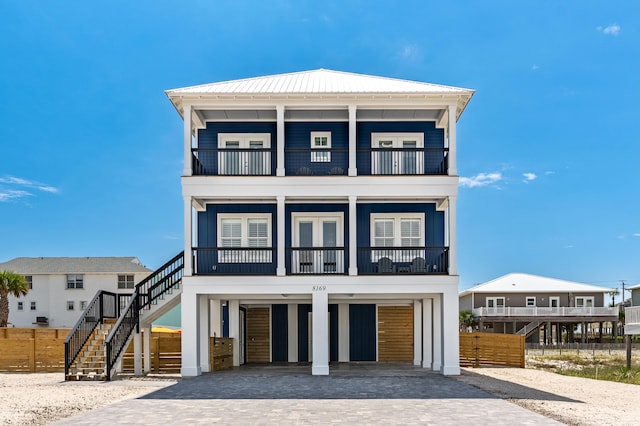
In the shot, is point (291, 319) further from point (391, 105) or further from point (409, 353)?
point (391, 105)

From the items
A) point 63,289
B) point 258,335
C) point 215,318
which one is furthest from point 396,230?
point 63,289

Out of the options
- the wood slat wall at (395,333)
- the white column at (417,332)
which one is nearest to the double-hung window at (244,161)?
the wood slat wall at (395,333)

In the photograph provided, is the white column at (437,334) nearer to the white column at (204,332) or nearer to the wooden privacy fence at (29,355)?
the white column at (204,332)

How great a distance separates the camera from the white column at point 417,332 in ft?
79.9

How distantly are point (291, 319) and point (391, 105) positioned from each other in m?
9.73

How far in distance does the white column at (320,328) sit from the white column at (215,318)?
459cm

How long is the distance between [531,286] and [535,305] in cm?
179

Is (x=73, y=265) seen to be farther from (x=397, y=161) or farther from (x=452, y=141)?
(x=452, y=141)

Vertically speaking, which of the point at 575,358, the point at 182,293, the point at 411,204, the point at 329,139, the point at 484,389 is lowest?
the point at 575,358

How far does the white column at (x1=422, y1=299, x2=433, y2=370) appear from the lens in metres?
22.8

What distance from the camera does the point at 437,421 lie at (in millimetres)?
11758

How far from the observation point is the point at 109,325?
21281 millimetres

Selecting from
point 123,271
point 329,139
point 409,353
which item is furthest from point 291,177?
point 123,271

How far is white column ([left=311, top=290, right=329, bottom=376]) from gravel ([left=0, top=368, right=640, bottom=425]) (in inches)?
166
